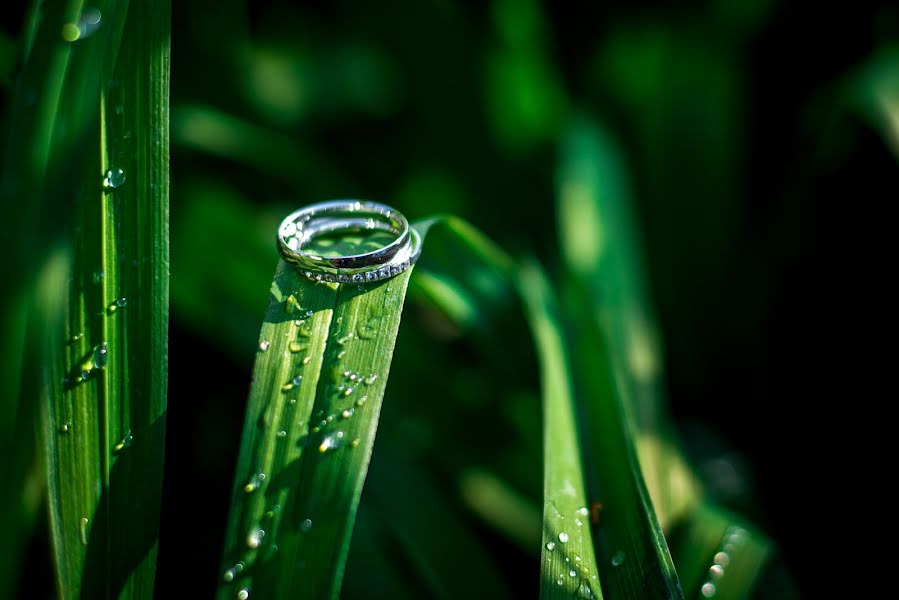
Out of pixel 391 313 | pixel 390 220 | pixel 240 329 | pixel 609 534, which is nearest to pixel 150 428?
pixel 391 313

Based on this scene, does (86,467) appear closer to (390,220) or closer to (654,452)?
(390,220)

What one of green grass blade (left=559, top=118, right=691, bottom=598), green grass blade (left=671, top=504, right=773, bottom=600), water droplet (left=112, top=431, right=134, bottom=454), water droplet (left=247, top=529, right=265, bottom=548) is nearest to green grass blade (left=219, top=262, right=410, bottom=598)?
water droplet (left=247, top=529, right=265, bottom=548)

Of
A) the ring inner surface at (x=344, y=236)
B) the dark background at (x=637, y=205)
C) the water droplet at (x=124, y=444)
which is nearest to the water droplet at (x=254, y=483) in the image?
the water droplet at (x=124, y=444)

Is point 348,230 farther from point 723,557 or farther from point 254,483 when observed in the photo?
point 723,557

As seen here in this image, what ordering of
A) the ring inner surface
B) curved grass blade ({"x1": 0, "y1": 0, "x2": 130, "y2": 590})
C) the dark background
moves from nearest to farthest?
1. curved grass blade ({"x1": 0, "y1": 0, "x2": 130, "y2": 590})
2. the ring inner surface
3. the dark background

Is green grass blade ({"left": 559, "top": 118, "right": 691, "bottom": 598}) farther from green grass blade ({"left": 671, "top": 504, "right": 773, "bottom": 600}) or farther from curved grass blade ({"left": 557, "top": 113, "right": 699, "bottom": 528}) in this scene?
green grass blade ({"left": 671, "top": 504, "right": 773, "bottom": 600})

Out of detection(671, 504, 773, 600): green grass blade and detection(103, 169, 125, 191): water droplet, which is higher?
detection(103, 169, 125, 191): water droplet

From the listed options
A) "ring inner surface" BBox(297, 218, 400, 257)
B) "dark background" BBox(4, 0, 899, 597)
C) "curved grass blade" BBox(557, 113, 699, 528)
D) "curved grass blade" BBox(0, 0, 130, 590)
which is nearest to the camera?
"curved grass blade" BBox(0, 0, 130, 590)
